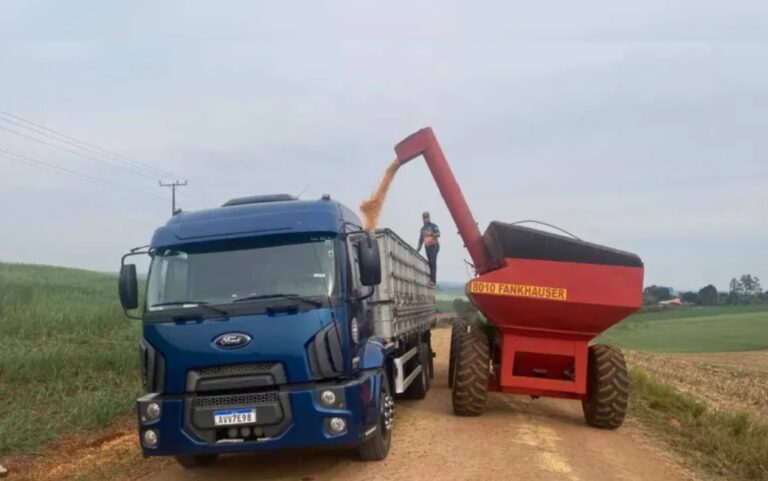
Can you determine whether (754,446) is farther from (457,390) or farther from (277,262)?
(277,262)

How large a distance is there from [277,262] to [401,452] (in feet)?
8.40

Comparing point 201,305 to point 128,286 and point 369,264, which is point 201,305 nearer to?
point 128,286

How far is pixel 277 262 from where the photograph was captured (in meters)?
6.91

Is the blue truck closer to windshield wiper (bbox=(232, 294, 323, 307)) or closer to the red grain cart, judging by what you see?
windshield wiper (bbox=(232, 294, 323, 307))

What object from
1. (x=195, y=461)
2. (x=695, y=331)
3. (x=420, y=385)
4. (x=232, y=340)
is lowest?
(x=695, y=331)

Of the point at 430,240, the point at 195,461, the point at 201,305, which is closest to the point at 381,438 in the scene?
the point at 195,461

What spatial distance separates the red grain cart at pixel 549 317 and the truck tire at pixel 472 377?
1 centimetres

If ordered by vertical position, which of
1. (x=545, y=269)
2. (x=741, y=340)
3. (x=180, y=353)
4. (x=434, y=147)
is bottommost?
(x=741, y=340)

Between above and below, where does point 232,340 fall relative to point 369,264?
below

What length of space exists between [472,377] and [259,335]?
3.81 metres

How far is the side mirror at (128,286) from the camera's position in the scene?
7.08 m

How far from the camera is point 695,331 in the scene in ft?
98.5

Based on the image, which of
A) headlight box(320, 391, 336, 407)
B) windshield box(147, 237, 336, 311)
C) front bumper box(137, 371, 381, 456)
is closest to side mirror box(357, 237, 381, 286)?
windshield box(147, 237, 336, 311)

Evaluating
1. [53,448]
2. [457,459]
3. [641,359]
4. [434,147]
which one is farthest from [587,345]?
[641,359]
